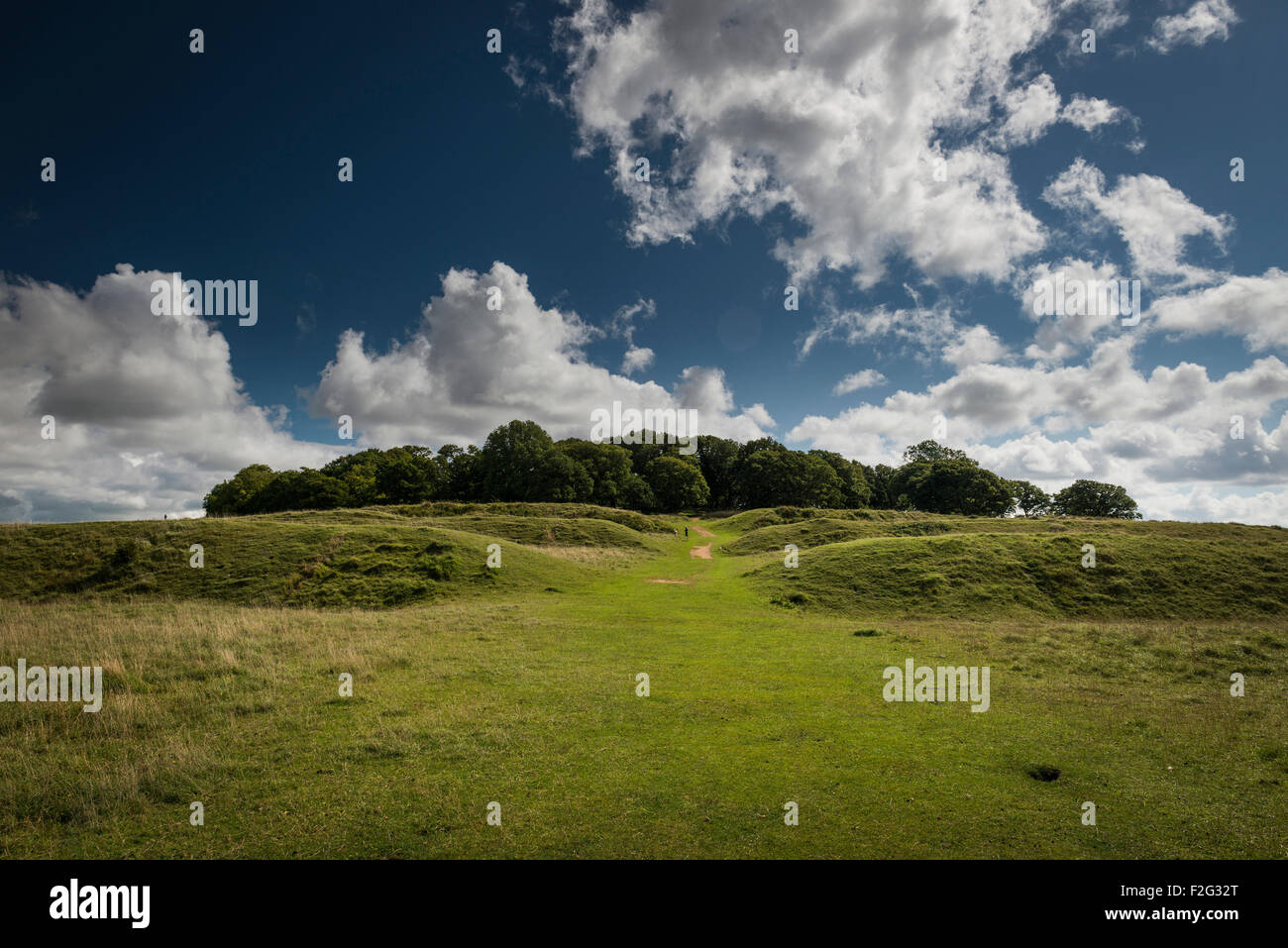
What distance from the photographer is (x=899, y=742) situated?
1170 cm

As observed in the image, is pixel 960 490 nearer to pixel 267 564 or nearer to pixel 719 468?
pixel 719 468

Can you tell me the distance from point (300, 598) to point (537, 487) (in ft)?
221

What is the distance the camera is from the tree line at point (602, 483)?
102 metres

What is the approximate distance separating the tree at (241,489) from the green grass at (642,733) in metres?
104

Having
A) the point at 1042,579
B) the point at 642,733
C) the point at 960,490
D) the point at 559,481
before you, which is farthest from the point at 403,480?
the point at 960,490

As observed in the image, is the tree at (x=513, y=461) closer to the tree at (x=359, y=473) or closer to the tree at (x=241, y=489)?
the tree at (x=359, y=473)

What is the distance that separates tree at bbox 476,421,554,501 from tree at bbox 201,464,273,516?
4944 cm

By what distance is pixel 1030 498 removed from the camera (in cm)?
12319

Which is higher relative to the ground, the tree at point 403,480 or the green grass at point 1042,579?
the tree at point 403,480

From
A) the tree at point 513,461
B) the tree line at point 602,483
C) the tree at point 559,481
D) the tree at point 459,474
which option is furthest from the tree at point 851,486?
the tree at point 459,474

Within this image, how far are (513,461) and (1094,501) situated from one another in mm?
118774

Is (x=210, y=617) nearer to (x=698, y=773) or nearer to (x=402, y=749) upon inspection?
(x=402, y=749)

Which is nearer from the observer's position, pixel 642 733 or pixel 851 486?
pixel 642 733
